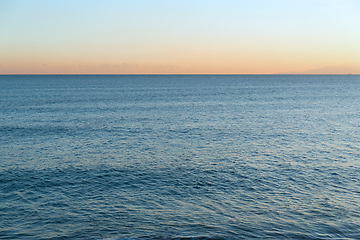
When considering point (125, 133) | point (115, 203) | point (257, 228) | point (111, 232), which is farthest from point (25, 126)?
point (257, 228)

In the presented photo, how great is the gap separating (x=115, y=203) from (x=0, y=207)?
10372mm

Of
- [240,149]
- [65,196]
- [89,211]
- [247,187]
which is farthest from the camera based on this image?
[240,149]

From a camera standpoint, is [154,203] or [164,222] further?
[154,203]

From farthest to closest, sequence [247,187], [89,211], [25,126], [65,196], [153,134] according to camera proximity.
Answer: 1. [25,126]
2. [153,134]
3. [247,187]
4. [65,196]
5. [89,211]

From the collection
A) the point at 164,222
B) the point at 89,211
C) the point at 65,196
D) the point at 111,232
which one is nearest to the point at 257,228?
the point at 164,222

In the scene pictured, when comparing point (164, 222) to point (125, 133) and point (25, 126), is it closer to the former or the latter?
point (125, 133)

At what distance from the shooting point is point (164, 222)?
24.3 m

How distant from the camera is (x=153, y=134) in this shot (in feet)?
186

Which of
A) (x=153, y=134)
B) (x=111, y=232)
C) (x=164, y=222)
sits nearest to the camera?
(x=111, y=232)

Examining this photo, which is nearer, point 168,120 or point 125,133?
point 125,133

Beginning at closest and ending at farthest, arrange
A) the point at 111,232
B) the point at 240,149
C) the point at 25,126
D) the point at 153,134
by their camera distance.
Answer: the point at 111,232 < the point at 240,149 < the point at 153,134 < the point at 25,126

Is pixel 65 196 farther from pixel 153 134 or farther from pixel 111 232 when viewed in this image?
pixel 153 134

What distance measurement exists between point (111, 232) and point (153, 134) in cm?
3482

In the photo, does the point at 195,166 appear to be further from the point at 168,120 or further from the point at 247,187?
the point at 168,120
